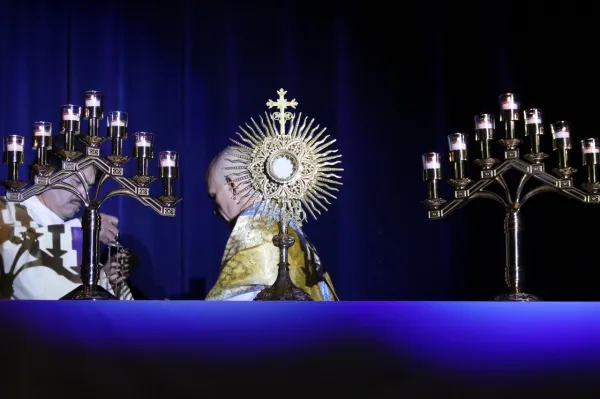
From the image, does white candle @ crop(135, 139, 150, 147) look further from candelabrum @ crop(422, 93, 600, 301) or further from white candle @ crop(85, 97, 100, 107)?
candelabrum @ crop(422, 93, 600, 301)

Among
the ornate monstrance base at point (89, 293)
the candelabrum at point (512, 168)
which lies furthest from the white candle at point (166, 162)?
the candelabrum at point (512, 168)

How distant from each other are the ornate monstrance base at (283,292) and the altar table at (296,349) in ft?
3.47

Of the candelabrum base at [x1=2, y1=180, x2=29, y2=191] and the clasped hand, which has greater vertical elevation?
the candelabrum base at [x1=2, y1=180, x2=29, y2=191]

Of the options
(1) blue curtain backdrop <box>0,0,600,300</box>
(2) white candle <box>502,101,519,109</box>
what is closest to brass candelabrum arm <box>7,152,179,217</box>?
(2) white candle <box>502,101,519,109</box>

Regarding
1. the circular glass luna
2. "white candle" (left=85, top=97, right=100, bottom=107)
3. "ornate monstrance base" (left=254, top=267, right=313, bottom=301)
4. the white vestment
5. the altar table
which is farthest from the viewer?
the white vestment

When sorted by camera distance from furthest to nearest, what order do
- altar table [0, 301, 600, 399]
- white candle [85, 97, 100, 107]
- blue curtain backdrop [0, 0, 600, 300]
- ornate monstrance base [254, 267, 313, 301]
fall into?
blue curtain backdrop [0, 0, 600, 300], white candle [85, 97, 100, 107], ornate monstrance base [254, 267, 313, 301], altar table [0, 301, 600, 399]

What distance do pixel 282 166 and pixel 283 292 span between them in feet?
1.27

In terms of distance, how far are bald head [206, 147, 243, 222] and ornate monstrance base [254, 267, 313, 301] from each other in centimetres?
71

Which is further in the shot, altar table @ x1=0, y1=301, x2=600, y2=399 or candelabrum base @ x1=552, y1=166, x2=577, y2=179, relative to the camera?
candelabrum base @ x1=552, y1=166, x2=577, y2=179

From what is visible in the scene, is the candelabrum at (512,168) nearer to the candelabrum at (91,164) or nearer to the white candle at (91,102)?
the candelabrum at (91,164)

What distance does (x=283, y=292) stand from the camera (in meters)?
2.70

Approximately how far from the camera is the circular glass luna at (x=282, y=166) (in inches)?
114

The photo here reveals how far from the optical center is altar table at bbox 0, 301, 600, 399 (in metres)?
1.51
